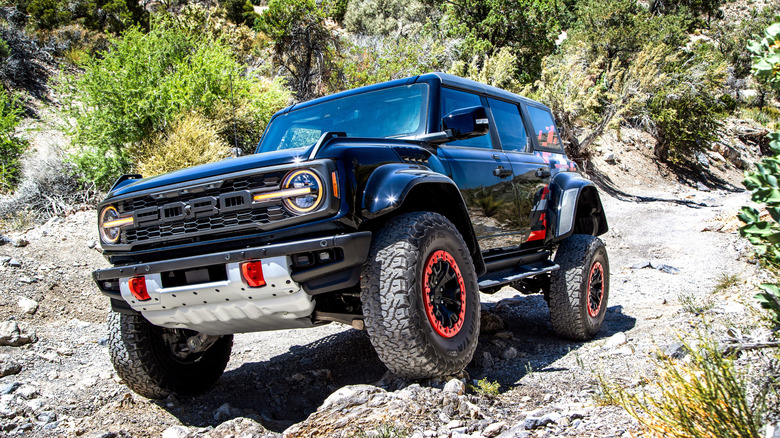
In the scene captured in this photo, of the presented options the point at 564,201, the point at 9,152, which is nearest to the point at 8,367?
the point at 564,201

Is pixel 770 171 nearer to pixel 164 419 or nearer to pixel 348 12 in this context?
pixel 164 419

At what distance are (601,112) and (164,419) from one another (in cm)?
2190

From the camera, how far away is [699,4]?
126 ft

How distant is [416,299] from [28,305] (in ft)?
18.1

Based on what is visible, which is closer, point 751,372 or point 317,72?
point 751,372

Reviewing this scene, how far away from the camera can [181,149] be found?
1064cm

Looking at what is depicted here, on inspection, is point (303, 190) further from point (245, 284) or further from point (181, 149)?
point (181, 149)

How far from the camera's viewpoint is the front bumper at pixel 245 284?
8.84 ft

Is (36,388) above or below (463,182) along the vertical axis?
below

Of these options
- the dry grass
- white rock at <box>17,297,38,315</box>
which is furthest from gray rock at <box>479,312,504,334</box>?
the dry grass

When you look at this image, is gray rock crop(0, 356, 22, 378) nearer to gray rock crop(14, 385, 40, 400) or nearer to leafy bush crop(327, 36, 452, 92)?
gray rock crop(14, 385, 40, 400)

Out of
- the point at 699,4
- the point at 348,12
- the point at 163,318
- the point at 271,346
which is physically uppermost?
the point at 348,12

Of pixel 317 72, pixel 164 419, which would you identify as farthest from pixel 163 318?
pixel 317 72

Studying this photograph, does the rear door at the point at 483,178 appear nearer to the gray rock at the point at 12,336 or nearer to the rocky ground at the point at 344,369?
the rocky ground at the point at 344,369
